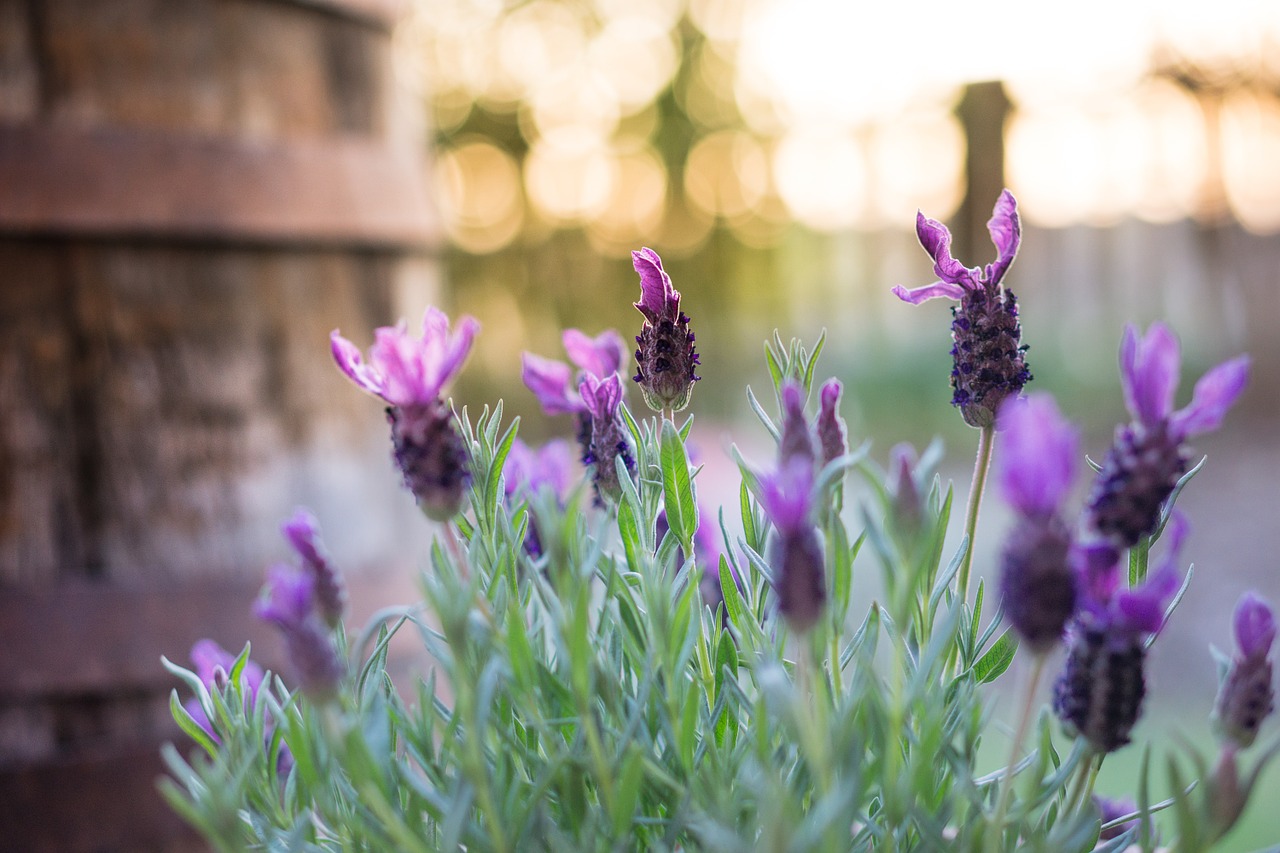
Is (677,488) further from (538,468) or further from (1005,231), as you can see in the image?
(1005,231)

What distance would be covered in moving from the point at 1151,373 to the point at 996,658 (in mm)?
210

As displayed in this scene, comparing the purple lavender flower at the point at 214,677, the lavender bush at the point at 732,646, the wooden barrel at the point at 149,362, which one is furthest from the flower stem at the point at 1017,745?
the wooden barrel at the point at 149,362

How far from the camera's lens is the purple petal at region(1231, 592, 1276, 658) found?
0.43 metres

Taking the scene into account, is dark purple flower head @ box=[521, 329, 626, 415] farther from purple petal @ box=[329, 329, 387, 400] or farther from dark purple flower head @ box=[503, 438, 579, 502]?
purple petal @ box=[329, 329, 387, 400]

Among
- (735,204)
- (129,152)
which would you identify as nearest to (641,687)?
(129,152)

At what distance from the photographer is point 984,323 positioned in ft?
1.81

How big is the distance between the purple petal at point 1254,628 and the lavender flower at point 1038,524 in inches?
3.6

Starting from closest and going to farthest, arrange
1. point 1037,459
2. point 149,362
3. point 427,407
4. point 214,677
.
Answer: point 1037,459 < point 427,407 < point 214,677 < point 149,362

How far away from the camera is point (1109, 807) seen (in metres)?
0.60

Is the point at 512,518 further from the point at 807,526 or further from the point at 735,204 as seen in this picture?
the point at 735,204

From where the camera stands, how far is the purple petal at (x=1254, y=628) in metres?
0.43

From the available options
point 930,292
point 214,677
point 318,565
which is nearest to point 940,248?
point 930,292

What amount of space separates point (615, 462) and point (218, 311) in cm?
86

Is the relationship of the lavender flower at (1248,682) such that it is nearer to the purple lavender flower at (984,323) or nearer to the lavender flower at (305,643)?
the purple lavender flower at (984,323)
